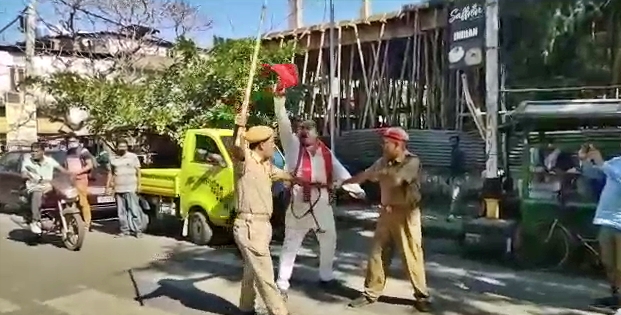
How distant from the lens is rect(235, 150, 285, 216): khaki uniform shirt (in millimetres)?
5551

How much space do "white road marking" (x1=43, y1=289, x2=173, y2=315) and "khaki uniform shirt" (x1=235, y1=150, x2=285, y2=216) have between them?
4.84 ft

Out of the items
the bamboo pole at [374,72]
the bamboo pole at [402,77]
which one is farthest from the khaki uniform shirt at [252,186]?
the bamboo pole at [374,72]

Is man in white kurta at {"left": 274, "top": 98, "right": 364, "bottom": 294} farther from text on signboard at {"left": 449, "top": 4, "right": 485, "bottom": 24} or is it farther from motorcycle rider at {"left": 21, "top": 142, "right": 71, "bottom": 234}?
→ motorcycle rider at {"left": 21, "top": 142, "right": 71, "bottom": 234}

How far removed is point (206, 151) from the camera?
10047 millimetres

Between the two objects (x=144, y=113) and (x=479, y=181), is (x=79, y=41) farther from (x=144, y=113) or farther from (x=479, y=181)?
(x=479, y=181)

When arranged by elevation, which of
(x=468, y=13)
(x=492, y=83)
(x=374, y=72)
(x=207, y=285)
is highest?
(x=468, y=13)

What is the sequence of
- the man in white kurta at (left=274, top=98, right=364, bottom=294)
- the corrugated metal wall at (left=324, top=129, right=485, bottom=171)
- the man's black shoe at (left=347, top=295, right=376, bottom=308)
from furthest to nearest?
the corrugated metal wall at (left=324, top=129, right=485, bottom=171) < the man in white kurta at (left=274, top=98, right=364, bottom=294) < the man's black shoe at (left=347, top=295, right=376, bottom=308)

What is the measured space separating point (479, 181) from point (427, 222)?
988 millimetres

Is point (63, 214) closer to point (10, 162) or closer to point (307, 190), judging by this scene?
point (307, 190)

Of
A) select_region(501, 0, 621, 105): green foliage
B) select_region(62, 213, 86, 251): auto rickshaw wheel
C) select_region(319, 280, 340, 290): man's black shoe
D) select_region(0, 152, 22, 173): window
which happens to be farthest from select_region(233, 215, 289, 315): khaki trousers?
select_region(0, 152, 22, 173): window

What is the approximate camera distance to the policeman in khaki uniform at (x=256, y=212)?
551cm

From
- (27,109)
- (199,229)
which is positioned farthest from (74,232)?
(27,109)

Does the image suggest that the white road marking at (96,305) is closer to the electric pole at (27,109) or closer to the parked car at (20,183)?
the parked car at (20,183)

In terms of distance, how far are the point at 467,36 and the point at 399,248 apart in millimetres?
5437
